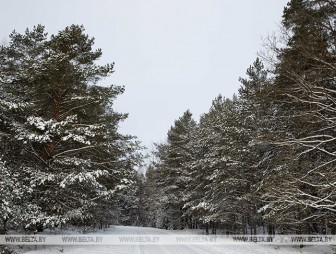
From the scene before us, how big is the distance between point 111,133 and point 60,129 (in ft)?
12.6

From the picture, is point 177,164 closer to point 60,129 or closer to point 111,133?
point 111,133

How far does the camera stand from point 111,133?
18719 mm

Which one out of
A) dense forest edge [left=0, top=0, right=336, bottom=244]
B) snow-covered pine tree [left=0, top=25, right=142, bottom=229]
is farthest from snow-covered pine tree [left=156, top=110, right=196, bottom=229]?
snow-covered pine tree [left=0, top=25, right=142, bottom=229]

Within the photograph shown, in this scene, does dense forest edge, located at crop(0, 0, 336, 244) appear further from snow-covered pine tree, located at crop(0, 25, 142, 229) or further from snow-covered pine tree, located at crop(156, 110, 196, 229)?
snow-covered pine tree, located at crop(156, 110, 196, 229)

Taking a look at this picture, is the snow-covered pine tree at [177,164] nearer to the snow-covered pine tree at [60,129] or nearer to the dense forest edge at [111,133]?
the dense forest edge at [111,133]

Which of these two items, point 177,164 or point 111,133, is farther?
point 177,164

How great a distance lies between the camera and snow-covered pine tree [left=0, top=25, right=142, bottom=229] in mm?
15273

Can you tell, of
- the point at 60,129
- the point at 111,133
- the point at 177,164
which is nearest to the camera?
the point at 60,129

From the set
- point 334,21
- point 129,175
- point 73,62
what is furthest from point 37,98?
point 334,21

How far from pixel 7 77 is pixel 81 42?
4777 millimetres

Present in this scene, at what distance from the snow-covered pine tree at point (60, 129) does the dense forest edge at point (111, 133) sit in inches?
2.5

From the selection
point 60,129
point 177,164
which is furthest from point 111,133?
point 177,164

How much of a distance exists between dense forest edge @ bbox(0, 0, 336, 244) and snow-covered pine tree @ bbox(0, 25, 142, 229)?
2.5 inches

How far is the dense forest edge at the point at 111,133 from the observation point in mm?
10719
